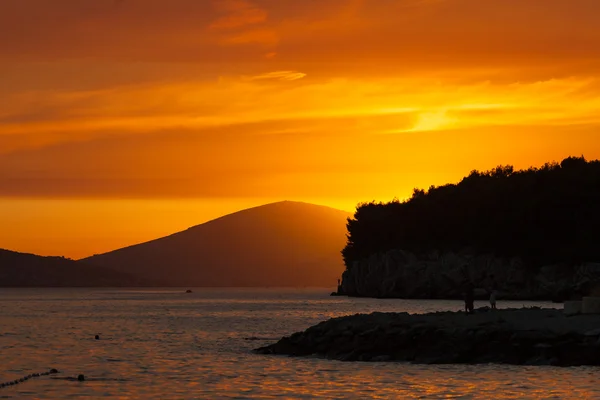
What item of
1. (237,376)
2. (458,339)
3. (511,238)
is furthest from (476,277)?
(237,376)

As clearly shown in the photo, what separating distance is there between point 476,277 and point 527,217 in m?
12.6

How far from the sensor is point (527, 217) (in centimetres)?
17000

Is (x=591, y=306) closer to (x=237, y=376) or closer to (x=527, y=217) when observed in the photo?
(x=237, y=376)

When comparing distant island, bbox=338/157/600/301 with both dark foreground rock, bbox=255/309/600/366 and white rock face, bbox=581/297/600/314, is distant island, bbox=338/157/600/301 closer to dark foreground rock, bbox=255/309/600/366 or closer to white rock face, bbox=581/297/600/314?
white rock face, bbox=581/297/600/314

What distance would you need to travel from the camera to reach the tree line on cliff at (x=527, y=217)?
164m

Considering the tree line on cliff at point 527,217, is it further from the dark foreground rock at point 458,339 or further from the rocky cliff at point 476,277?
the dark foreground rock at point 458,339

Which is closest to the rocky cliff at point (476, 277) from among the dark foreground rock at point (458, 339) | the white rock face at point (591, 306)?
the white rock face at point (591, 306)

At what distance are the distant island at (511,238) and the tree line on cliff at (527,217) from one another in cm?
15

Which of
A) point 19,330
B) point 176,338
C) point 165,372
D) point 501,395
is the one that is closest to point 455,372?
point 501,395

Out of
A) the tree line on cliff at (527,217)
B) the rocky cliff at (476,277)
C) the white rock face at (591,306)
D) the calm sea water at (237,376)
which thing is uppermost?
the tree line on cliff at (527,217)

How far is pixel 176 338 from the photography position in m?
76.7

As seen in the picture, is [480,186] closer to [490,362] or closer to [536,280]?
[536,280]

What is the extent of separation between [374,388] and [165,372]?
39.6 ft

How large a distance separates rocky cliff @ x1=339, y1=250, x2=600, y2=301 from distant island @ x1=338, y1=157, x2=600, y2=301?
0.56 feet
